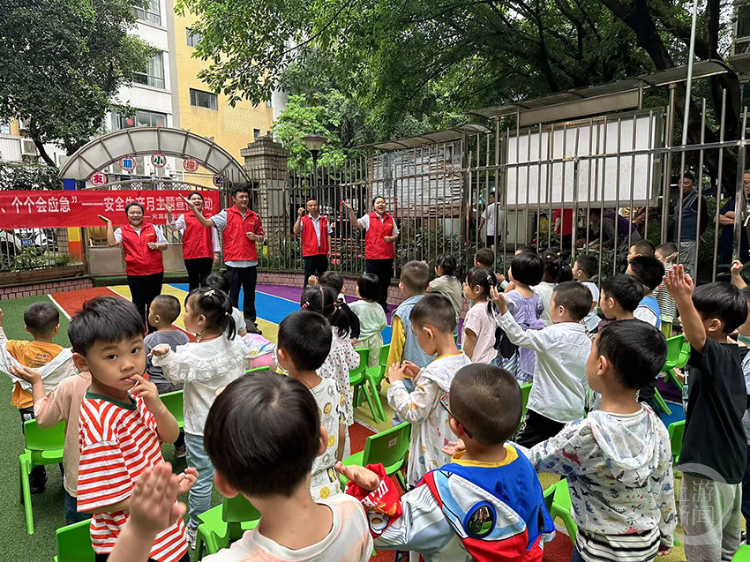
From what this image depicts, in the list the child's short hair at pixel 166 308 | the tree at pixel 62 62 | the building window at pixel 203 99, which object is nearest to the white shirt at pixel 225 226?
the child's short hair at pixel 166 308

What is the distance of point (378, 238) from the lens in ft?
25.3

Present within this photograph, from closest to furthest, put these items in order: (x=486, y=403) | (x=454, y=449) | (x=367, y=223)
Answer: (x=486, y=403), (x=454, y=449), (x=367, y=223)

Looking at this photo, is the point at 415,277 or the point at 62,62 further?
the point at 62,62

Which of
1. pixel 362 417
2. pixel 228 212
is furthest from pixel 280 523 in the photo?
pixel 228 212

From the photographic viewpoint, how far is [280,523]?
103 cm

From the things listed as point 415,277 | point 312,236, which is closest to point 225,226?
point 312,236

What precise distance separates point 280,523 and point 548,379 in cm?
213

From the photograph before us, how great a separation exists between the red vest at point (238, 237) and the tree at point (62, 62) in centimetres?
998

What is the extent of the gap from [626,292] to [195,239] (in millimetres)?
5575

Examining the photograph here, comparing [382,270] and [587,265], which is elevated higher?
[587,265]

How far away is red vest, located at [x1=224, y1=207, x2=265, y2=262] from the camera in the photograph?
6.66 metres

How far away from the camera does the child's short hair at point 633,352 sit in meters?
1.63

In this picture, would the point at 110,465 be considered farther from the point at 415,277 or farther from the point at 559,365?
the point at 415,277

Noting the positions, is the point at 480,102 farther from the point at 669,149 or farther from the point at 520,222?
the point at 669,149
